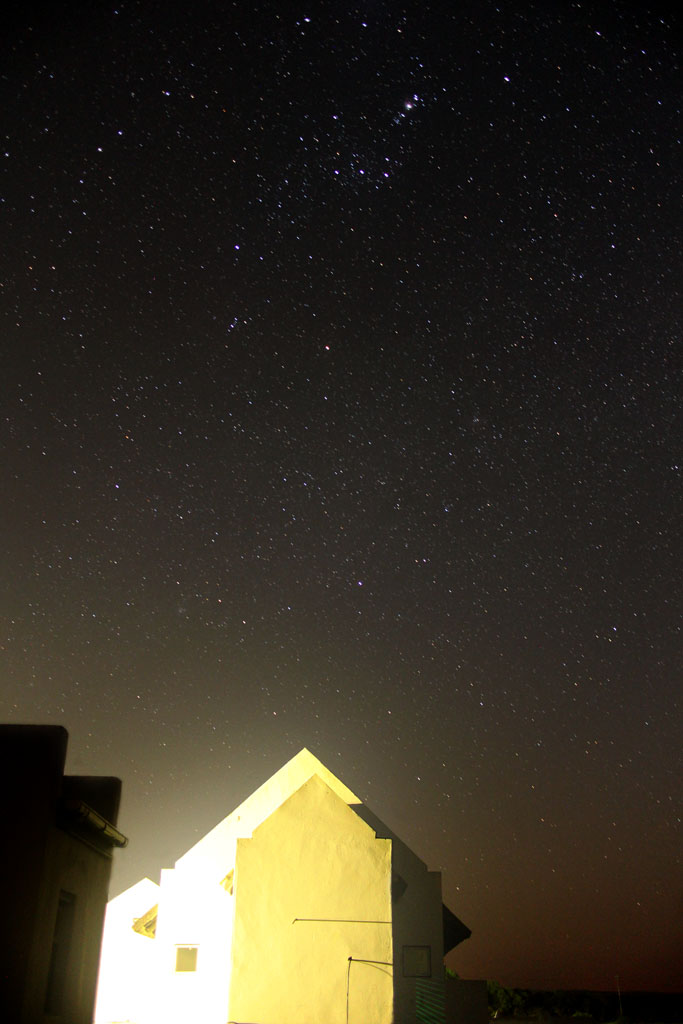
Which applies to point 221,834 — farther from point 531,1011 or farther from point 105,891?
point 531,1011

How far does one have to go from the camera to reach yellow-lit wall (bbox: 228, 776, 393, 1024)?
15.6m

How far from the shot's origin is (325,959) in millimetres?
15914

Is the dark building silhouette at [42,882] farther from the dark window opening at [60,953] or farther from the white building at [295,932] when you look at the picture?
the white building at [295,932]

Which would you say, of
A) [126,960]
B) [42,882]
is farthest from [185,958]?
[42,882]

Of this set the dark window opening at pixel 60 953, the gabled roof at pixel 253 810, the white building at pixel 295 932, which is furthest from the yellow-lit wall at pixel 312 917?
the dark window opening at pixel 60 953

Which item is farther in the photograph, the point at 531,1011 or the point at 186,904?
the point at 531,1011

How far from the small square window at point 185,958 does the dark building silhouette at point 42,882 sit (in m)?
7.83

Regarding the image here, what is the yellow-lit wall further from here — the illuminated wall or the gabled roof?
the illuminated wall

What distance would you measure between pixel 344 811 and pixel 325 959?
250cm

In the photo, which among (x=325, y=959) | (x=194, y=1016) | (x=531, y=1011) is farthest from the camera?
(x=531, y=1011)

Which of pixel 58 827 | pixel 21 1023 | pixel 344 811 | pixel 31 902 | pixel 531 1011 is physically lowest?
pixel 531 1011

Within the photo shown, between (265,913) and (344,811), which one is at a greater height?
(344,811)

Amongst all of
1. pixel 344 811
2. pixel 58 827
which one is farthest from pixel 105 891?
pixel 344 811

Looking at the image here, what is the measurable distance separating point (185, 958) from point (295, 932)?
14.9ft
